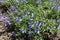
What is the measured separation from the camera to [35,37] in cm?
380

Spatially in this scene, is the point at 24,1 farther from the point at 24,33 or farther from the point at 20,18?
the point at 24,33

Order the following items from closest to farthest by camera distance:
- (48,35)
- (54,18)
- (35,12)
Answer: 1. (35,12)
2. (54,18)
3. (48,35)

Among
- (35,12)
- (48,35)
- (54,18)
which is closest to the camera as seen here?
(35,12)

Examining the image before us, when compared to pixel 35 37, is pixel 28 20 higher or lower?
higher

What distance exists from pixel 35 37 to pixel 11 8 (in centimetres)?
80

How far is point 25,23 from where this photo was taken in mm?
3738

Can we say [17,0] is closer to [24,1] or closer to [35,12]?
[24,1]

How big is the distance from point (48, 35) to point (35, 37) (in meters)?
0.48

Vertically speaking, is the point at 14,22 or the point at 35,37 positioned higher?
the point at 14,22

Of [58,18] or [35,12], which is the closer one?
[35,12]

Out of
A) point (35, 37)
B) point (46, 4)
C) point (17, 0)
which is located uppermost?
point (17, 0)

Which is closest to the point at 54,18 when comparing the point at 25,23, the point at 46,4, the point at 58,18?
the point at 58,18

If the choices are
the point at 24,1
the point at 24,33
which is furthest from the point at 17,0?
the point at 24,33

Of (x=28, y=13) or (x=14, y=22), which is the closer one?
(x=28, y=13)
